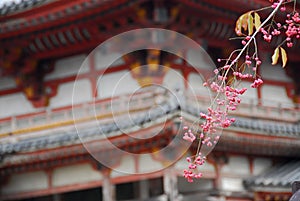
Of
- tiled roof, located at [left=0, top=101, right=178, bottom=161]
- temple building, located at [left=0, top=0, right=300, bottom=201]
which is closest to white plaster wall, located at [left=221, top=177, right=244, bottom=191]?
temple building, located at [left=0, top=0, right=300, bottom=201]

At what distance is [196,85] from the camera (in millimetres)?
13641

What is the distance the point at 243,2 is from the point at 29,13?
3.85m

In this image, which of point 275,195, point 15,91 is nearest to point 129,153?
point 275,195

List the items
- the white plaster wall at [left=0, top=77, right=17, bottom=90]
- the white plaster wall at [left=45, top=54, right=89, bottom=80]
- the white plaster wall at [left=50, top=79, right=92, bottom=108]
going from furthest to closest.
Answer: the white plaster wall at [left=0, top=77, right=17, bottom=90], the white plaster wall at [left=45, top=54, right=89, bottom=80], the white plaster wall at [left=50, top=79, right=92, bottom=108]

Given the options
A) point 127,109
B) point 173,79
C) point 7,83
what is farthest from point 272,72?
point 7,83

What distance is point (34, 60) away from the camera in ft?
47.1

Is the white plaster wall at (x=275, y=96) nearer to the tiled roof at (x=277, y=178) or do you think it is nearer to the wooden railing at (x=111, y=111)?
the wooden railing at (x=111, y=111)

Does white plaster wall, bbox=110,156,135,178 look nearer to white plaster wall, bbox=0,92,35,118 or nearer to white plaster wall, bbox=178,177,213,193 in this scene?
white plaster wall, bbox=178,177,213,193

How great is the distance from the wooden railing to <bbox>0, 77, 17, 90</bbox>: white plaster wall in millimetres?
670

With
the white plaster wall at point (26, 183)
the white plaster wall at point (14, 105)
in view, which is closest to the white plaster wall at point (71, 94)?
the white plaster wall at point (14, 105)

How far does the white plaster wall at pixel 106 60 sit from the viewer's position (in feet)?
44.9

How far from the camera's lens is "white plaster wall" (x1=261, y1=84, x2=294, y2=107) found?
14.8 metres

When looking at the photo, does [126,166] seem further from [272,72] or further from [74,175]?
[272,72]

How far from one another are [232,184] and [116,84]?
2.74 m
